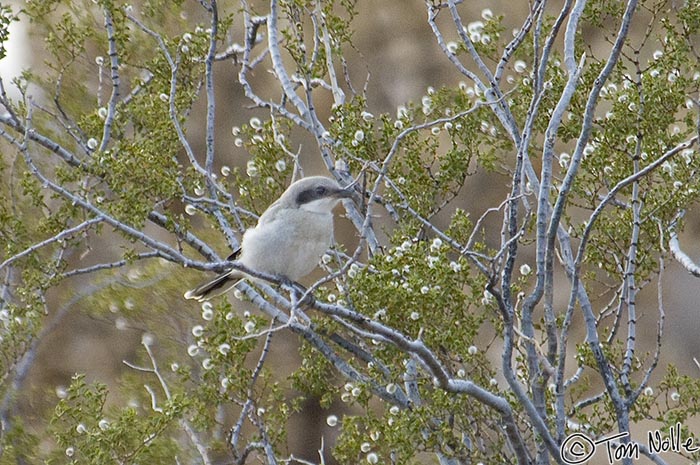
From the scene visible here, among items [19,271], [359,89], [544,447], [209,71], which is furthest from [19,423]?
[359,89]

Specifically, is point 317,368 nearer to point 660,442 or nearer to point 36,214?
point 660,442

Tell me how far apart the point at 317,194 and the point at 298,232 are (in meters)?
0.19

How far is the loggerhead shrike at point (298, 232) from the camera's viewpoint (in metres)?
4.82

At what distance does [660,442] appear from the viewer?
4742mm

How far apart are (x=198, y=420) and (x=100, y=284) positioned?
3.66m

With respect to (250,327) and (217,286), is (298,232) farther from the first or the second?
(217,286)

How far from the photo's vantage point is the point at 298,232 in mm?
4816

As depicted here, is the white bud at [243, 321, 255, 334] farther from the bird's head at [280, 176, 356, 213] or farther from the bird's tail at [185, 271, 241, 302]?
the bird's head at [280, 176, 356, 213]

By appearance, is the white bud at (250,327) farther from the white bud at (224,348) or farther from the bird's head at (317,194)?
the bird's head at (317,194)
